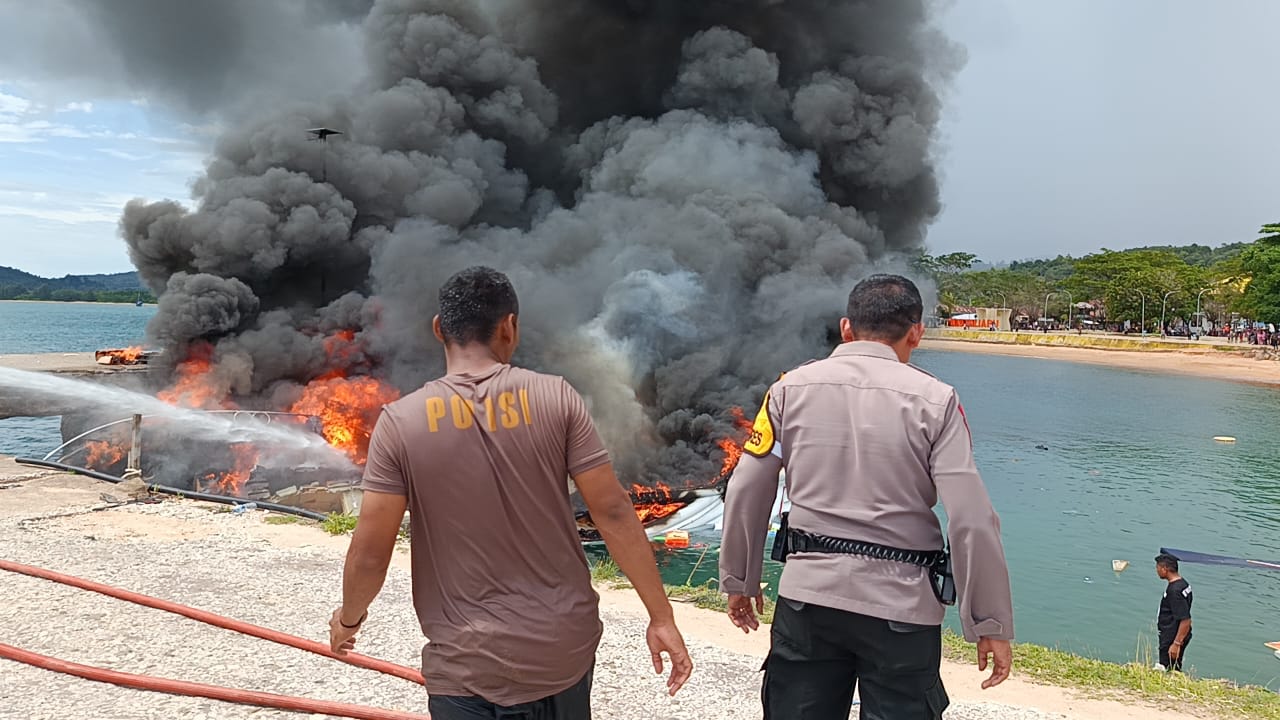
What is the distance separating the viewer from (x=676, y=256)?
80.7 ft

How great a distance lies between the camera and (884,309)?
338 centimetres

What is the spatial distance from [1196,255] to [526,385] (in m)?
182

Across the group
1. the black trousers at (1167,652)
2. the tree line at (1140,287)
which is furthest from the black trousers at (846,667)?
the tree line at (1140,287)

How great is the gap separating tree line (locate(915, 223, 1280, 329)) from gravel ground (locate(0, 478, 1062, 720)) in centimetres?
4445

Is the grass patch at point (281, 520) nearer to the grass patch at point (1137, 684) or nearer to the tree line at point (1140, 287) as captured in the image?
the grass patch at point (1137, 684)

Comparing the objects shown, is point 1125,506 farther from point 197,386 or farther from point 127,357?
point 127,357

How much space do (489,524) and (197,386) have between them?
84.3 ft

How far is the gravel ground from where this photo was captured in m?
5.33

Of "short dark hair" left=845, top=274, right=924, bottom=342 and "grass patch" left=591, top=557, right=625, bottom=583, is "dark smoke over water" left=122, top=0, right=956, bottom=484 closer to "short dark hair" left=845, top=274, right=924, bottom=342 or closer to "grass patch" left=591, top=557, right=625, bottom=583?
"grass patch" left=591, top=557, right=625, bottom=583

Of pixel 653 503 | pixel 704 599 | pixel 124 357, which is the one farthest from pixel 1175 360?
pixel 704 599

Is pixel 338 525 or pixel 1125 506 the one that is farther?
pixel 1125 506

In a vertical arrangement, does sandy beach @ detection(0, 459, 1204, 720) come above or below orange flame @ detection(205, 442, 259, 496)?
above

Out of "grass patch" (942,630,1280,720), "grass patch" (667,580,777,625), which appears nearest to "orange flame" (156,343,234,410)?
"grass patch" (667,580,777,625)

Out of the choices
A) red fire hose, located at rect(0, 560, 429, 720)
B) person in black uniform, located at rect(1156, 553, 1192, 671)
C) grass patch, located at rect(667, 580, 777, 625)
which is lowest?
person in black uniform, located at rect(1156, 553, 1192, 671)
